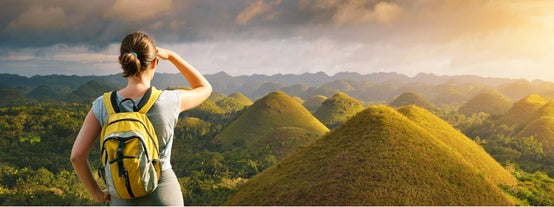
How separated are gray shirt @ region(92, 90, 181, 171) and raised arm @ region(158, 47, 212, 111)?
10 centimetres

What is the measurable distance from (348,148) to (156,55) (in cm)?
2201

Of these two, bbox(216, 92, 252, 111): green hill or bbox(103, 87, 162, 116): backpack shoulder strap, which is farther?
bbox(216, 92, 252, 111): green hill

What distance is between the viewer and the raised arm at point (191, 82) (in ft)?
9.74

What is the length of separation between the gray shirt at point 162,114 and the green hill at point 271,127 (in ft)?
218

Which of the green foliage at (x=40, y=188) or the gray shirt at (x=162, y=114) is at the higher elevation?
the gray shirt at (x=162, y=114)

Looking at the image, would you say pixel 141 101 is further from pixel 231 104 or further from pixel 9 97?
pixel 9 97

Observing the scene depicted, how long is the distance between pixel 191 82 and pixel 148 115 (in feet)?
2.00

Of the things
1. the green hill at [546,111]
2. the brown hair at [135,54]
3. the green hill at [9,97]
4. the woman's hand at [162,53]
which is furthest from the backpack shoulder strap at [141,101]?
the green hill at [9,97]

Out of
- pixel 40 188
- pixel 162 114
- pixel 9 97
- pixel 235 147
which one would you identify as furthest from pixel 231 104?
pixel 162 114

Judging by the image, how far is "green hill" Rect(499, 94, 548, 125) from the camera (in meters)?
84.5

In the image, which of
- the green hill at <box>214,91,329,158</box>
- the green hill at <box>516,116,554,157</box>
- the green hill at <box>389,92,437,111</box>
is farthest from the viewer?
the green hill at <box>389,92,437,111</box>

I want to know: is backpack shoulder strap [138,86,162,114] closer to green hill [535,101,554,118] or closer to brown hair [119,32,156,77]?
brown hair [119,32,156,77]

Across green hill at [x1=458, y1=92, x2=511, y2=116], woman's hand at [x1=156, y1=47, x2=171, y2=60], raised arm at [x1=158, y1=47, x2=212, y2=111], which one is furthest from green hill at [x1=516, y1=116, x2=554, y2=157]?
green hill at [x1=458, y1=92, x2=511, y2=116]

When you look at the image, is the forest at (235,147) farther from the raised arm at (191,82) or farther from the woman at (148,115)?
the woman at (148,115)
